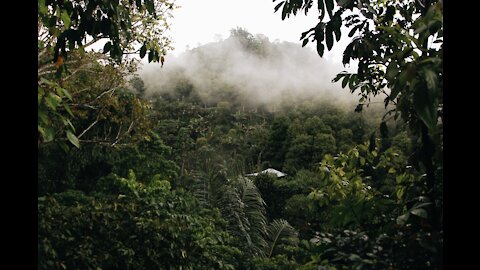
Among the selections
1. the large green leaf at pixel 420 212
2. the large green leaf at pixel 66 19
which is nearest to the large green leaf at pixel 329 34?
the large green leaf at pixel 420 212

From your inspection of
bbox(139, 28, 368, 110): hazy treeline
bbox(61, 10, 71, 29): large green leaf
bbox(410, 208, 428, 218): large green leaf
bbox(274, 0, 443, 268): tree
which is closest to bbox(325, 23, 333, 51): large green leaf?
bbox(274, 0, 443, 268): tree

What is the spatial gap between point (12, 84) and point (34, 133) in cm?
7

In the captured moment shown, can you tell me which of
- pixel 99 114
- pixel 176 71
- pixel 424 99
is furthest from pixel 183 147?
pixel 424 99

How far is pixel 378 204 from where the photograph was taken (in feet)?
3.80

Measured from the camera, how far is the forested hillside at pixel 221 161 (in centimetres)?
102

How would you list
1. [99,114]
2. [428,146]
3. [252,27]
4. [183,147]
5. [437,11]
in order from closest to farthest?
[437,11] < [428,146] < [99,114] < [183,147] < [252,27]

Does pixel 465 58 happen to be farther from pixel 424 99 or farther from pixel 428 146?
pixel 428 146

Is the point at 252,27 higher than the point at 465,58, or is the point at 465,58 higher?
the point at 252,27

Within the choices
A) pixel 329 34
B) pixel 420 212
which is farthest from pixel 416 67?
pixel 329 34

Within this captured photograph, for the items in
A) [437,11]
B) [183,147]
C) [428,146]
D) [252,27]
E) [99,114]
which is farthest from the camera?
[252,27]

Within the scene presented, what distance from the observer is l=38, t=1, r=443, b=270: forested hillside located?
3.34 feet

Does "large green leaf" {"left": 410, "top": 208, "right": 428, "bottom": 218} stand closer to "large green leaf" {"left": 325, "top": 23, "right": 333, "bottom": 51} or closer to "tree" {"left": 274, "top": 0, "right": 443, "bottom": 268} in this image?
"tree" {"left": 274, "top": 0, "right": 443, "bottom": 268}

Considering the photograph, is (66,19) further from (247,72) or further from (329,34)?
(247,72)

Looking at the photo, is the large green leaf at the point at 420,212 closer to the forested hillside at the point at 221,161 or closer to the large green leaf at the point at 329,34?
the forested hillside at the point at 221,161
